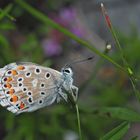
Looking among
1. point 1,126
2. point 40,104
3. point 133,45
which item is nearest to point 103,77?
point 133,45

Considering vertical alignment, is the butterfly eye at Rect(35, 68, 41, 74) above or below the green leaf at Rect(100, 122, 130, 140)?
above

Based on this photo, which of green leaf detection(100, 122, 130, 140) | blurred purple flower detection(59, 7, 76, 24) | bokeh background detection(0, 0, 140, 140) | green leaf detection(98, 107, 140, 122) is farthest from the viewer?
blurred purple flower detection(59, 7, 76, 24)

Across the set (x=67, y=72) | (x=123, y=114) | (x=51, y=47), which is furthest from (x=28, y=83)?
(x=51, y=47)

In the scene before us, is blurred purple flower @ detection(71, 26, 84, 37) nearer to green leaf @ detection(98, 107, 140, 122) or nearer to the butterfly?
green leaf @ detection(98, 107, 140, 122)

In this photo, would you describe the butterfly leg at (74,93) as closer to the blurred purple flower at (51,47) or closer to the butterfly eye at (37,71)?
the butterfly eye at (37,71)

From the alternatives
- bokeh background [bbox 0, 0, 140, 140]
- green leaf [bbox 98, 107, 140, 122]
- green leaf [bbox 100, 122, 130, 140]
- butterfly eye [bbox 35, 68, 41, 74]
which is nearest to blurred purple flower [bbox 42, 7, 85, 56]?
bokeh background [bbox 0, 0, 140, 140]

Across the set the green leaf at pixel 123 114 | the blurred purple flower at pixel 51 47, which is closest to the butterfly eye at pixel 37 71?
the green leaf at pixel 123 114

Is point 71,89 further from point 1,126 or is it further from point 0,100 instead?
point 1,126
